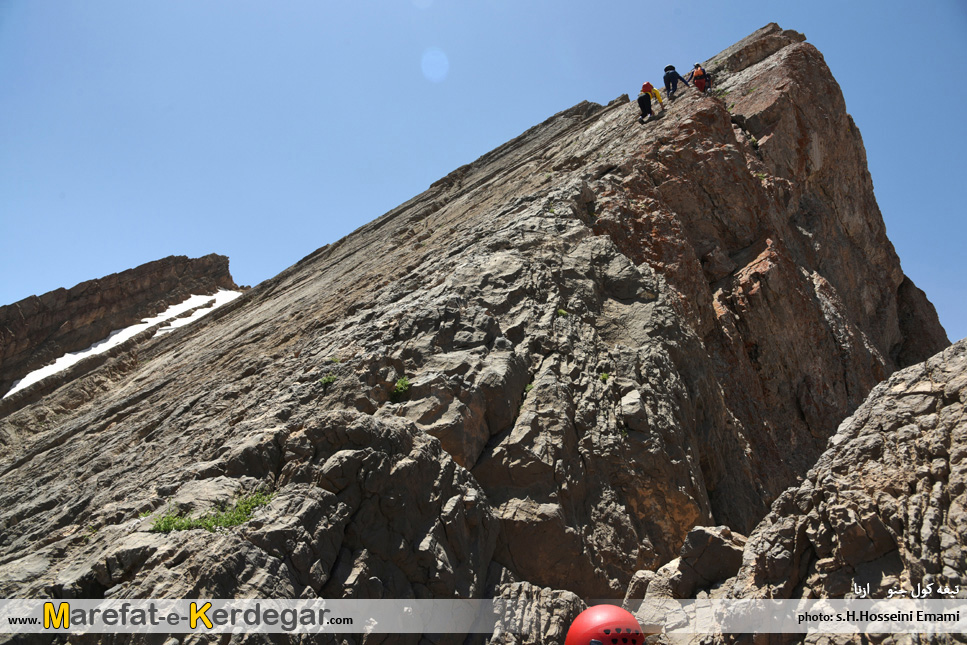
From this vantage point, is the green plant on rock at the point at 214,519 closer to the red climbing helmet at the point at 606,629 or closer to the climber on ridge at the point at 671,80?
the red climbing helmet at the point at 606,629

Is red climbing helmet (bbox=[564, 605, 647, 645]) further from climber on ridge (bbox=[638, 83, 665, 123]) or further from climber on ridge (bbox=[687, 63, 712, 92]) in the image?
climber on ridge (bbox=[687, 63, 712, 92])

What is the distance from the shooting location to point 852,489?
21.1 feet

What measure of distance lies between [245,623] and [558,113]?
25.8 metres

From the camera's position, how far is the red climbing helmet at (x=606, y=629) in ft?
20.4

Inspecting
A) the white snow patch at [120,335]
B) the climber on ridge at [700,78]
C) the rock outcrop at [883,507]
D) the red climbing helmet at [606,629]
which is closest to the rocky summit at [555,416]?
the rock outcrop at [883,507]

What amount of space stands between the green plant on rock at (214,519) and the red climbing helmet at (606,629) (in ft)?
13.0

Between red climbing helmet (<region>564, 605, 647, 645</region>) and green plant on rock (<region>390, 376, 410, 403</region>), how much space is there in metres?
4.80

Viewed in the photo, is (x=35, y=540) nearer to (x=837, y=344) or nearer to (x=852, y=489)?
(x=852, y=489)

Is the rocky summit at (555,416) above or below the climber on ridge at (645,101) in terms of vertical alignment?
below

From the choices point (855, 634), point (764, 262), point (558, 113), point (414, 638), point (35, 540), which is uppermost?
point (558, 113)

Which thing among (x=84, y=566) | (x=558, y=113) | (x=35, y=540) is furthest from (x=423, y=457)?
(x=558, y=113)

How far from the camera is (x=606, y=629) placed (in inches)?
247

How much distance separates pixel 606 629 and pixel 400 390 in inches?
205

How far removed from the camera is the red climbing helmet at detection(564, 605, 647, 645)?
621 centimetres
